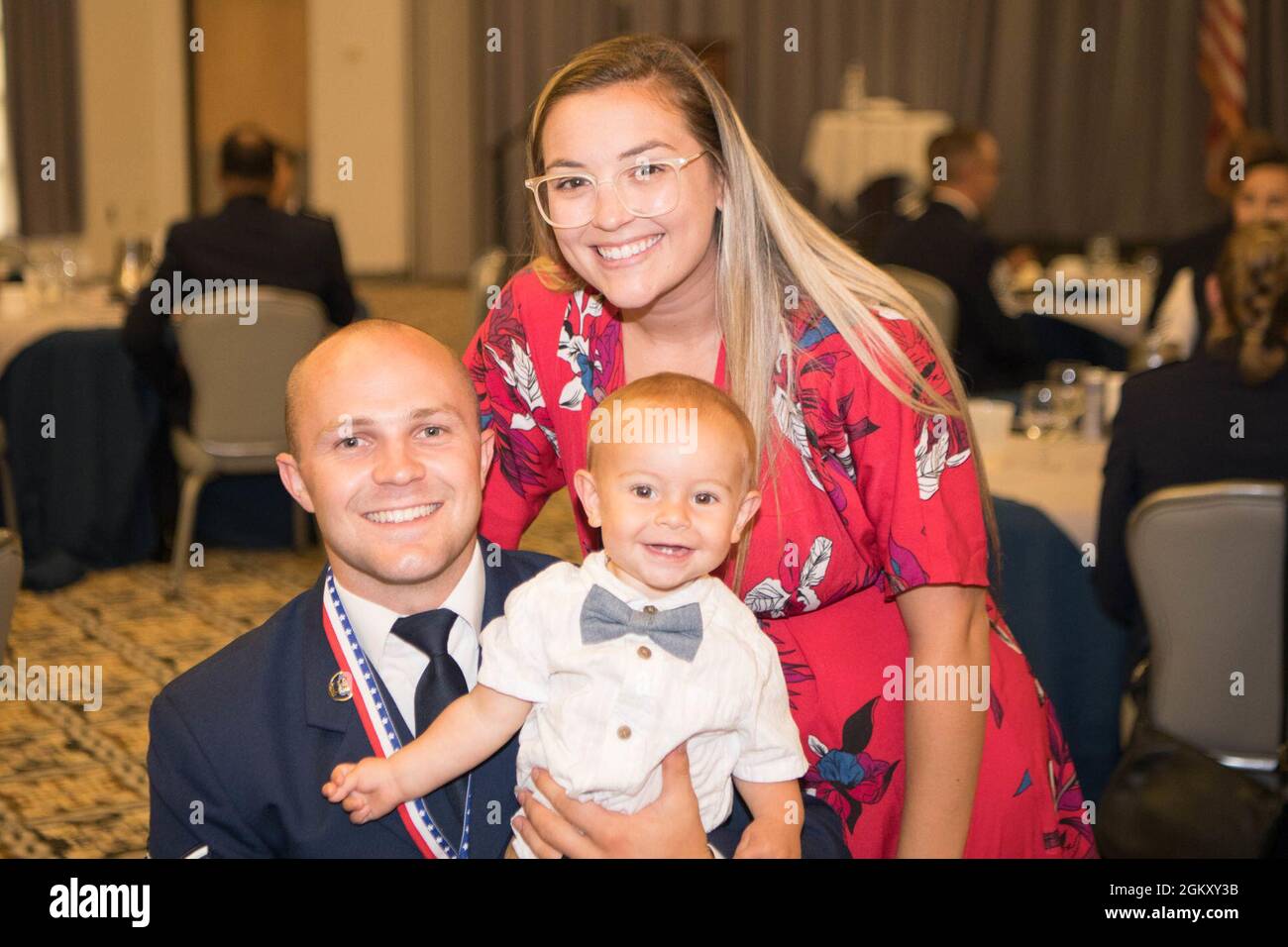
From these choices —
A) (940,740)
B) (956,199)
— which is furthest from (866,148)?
(940,740)

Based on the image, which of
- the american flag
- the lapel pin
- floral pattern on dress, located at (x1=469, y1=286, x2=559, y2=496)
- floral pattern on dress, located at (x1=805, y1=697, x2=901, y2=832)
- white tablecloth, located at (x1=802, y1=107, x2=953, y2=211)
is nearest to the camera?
the lapel pin

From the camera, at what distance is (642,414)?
5.29 feet

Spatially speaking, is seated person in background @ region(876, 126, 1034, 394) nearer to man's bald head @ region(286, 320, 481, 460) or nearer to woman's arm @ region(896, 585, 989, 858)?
woman's arm @ region(896, 585, 989, 858)

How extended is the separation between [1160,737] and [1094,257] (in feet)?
17.7

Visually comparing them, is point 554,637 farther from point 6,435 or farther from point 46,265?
point 46,265

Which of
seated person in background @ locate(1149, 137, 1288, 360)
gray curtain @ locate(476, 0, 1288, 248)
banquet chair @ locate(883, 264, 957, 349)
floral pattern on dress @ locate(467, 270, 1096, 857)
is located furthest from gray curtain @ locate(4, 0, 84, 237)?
floral pattern on dress @ locate(467, 270, 1096, 857)

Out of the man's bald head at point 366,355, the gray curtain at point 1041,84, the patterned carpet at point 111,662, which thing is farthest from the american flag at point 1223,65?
the man's bald head at point 366,355

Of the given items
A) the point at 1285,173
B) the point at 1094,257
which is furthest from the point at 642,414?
the point at 1094,257

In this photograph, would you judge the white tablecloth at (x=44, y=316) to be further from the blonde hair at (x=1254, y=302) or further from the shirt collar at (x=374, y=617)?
the shirt collar at (x=374, y=617)

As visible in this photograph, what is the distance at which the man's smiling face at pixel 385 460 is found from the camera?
170 cm

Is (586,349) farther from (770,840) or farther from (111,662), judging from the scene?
(111,662)

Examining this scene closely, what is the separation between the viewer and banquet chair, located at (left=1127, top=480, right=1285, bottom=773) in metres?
2.82

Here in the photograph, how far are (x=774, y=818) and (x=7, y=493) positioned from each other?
176 inches

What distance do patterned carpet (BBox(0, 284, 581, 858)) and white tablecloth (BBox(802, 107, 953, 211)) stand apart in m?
4.85
